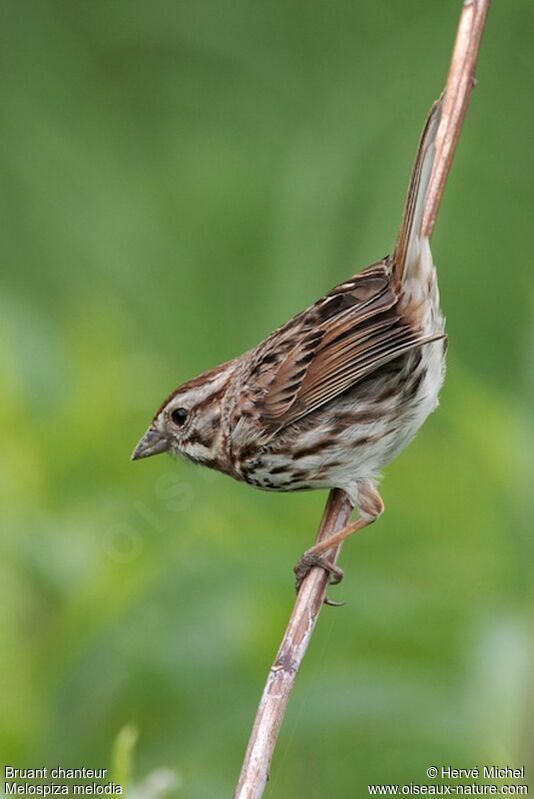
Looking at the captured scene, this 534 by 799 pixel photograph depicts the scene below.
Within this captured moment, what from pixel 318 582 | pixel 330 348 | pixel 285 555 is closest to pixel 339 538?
pixel 318 582

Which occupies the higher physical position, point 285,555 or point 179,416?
point 179,416

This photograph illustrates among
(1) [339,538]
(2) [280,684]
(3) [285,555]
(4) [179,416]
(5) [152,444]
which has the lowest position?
(2) [280,684]

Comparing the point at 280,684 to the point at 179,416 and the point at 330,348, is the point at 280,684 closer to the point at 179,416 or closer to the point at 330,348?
the point at 330,348

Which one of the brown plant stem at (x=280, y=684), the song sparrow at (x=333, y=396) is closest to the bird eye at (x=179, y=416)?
the song sparrow at (x=333, y=396)

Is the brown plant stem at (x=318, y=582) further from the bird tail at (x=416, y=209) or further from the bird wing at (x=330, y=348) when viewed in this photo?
the bird wing at (x=330, y=348)

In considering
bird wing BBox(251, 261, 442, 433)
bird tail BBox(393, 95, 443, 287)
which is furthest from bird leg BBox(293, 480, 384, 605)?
bird tail BBox(393, 95, 443, 287)

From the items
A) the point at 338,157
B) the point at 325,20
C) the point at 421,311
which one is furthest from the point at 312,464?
the point at 325,20

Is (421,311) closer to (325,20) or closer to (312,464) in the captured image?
(312,464)
